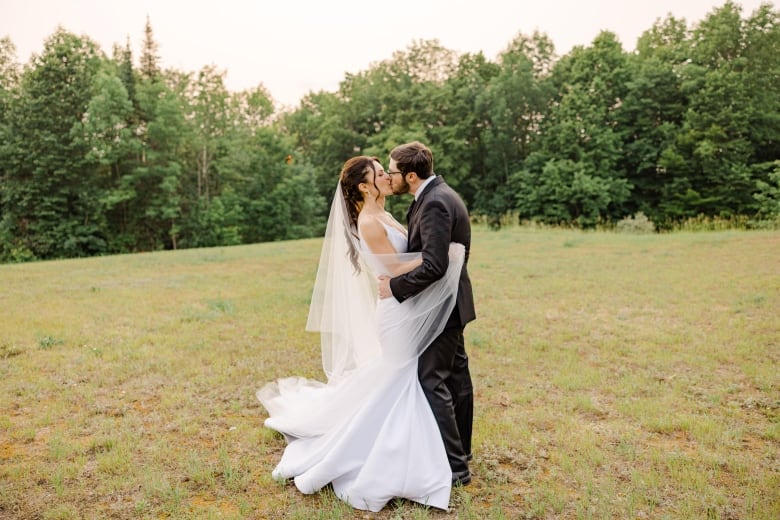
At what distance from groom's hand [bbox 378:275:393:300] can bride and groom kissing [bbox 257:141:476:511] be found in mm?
10

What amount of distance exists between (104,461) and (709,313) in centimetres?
917

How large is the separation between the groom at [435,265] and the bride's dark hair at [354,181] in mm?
282

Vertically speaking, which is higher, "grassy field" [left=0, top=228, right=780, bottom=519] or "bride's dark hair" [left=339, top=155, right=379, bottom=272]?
"bride's dark hair" [left=339, top=155, right=379, bottom=272]

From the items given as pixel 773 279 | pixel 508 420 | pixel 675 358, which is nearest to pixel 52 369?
pixel 508 420

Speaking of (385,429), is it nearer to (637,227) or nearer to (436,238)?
(436,238)

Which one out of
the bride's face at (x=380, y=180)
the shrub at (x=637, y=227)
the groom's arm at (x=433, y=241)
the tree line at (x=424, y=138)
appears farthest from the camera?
the tree line at (x=424, y=138)

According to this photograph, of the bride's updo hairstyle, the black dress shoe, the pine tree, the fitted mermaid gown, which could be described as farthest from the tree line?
the black dress shoe

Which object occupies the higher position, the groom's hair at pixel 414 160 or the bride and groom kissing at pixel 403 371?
the groom's hair at pixel 414 160

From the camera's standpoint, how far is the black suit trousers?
4.07m

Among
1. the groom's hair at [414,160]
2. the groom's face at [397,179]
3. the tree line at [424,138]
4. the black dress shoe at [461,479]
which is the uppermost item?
the tree line at [424,138]

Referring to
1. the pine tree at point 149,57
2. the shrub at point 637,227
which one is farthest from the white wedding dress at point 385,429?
the pine tree at point 149,57

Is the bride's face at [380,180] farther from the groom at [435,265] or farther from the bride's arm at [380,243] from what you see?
the bride's arm at [380,243]

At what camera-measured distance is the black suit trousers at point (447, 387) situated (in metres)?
4.07

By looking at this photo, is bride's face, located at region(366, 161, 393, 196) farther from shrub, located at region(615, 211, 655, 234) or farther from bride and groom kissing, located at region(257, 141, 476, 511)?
shrub, located at region(615, 211, 655, 234)
